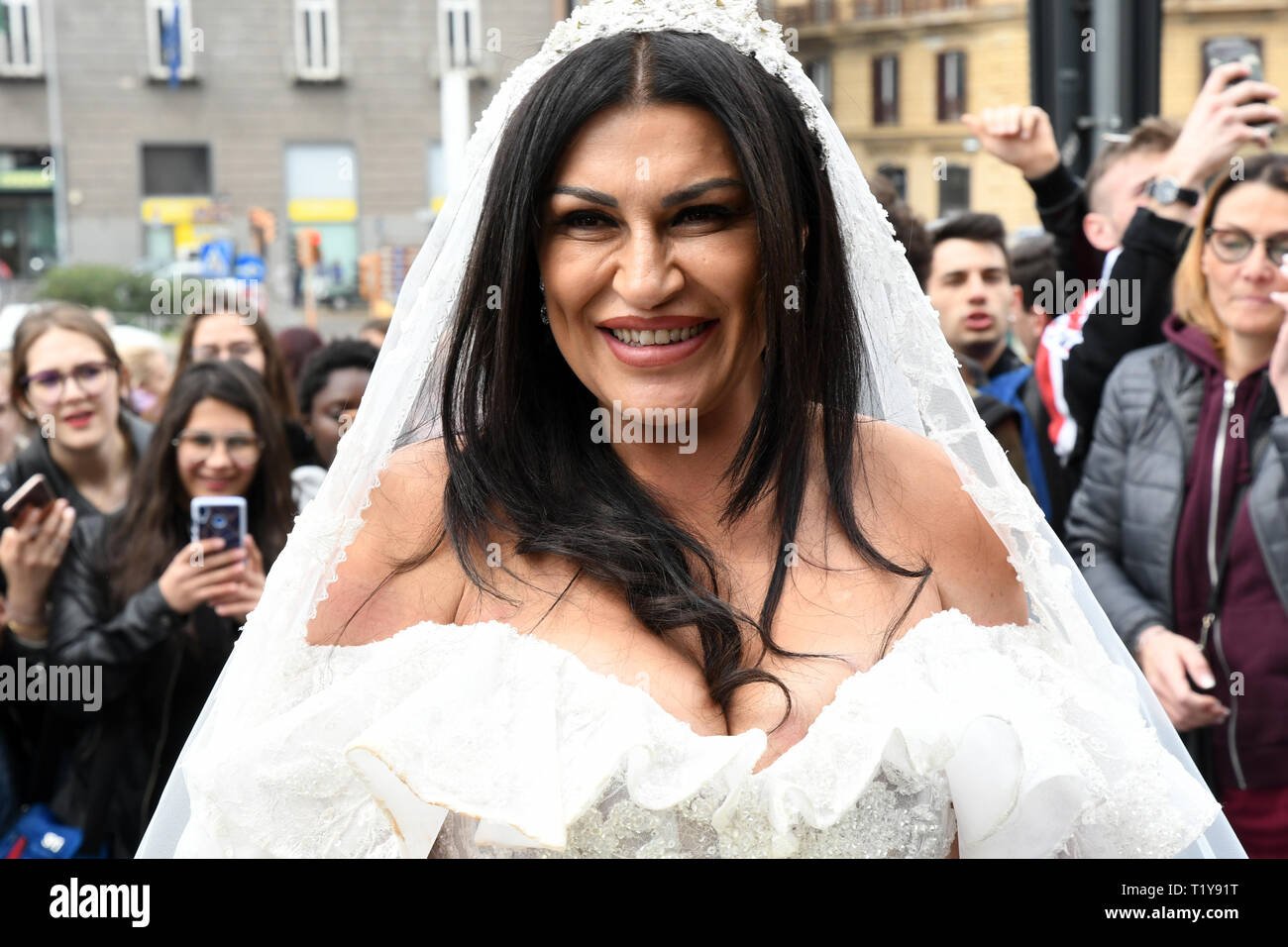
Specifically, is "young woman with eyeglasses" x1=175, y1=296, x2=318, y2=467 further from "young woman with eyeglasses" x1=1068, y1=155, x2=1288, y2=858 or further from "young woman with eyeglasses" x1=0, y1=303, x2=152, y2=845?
"young woman with eyeglasses" x1=1068, y1=155, x2=1288, y2=858

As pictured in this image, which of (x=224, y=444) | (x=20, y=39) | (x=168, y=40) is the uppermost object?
(x=20, y=39)

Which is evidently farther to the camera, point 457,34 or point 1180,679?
point 457,34

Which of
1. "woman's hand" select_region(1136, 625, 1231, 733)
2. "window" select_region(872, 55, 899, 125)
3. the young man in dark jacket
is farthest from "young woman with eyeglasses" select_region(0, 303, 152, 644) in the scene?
"window" select_region(872, 55, 899, 125)

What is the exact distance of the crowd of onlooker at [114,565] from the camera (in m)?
3.44

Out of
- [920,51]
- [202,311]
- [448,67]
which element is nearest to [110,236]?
[448,67]

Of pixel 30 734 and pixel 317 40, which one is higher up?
pixel 317 40

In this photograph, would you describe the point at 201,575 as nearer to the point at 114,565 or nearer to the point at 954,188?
the point at 114,565

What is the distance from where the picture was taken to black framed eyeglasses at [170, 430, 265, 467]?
3785 millimetres

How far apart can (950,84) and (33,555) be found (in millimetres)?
18676

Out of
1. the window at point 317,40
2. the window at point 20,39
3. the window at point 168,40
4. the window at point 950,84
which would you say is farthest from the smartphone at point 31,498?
the window at point 20,39

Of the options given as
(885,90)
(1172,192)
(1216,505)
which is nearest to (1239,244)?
(1172,192)

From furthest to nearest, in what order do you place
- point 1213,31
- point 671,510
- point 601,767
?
point 1213,31 → point 671,510 → point 601,767

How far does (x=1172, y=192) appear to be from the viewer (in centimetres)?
360

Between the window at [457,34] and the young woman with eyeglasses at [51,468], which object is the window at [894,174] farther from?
the window at [457,34]
